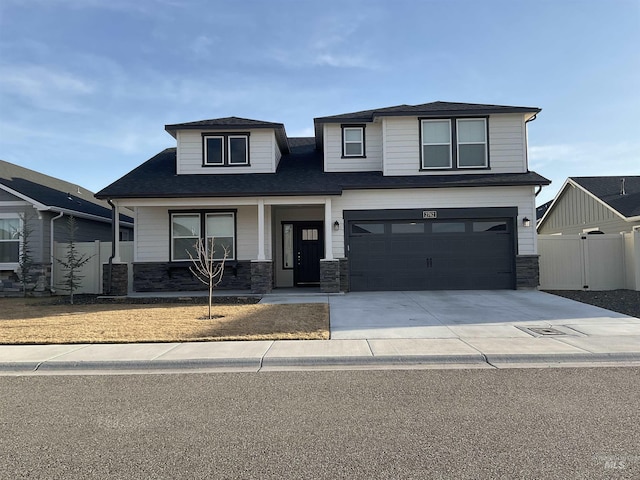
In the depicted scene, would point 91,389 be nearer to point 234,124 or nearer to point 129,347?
point 129,347

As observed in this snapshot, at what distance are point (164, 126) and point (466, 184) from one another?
1085 centimetres

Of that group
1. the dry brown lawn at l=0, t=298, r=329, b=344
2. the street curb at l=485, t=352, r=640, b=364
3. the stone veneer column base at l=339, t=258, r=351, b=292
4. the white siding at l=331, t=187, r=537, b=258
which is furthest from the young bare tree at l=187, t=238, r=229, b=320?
the street curb at l=485, t=352, r=640, b=364

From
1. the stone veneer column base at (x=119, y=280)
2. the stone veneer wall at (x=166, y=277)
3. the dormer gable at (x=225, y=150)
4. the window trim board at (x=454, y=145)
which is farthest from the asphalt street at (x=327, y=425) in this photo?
the dormer gable at (x=225, y=150)

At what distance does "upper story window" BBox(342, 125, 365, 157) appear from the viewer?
15.9 m

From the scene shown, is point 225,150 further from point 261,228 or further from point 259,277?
point 259,277

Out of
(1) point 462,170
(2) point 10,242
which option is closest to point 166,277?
Answer: (2) point 10,242

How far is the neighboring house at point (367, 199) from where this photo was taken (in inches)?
567

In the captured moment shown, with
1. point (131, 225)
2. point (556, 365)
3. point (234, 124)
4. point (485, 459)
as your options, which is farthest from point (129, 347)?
point (131, 225)

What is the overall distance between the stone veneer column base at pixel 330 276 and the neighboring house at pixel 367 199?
32 mm

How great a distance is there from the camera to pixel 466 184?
1433 cm

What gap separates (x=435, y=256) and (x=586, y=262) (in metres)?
5.25

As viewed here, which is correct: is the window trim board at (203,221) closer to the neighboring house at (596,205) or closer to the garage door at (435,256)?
the garage door at (435,256)

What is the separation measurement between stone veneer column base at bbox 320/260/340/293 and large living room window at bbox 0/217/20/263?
11.5 m

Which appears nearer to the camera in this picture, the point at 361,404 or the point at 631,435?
the point at 631,435
